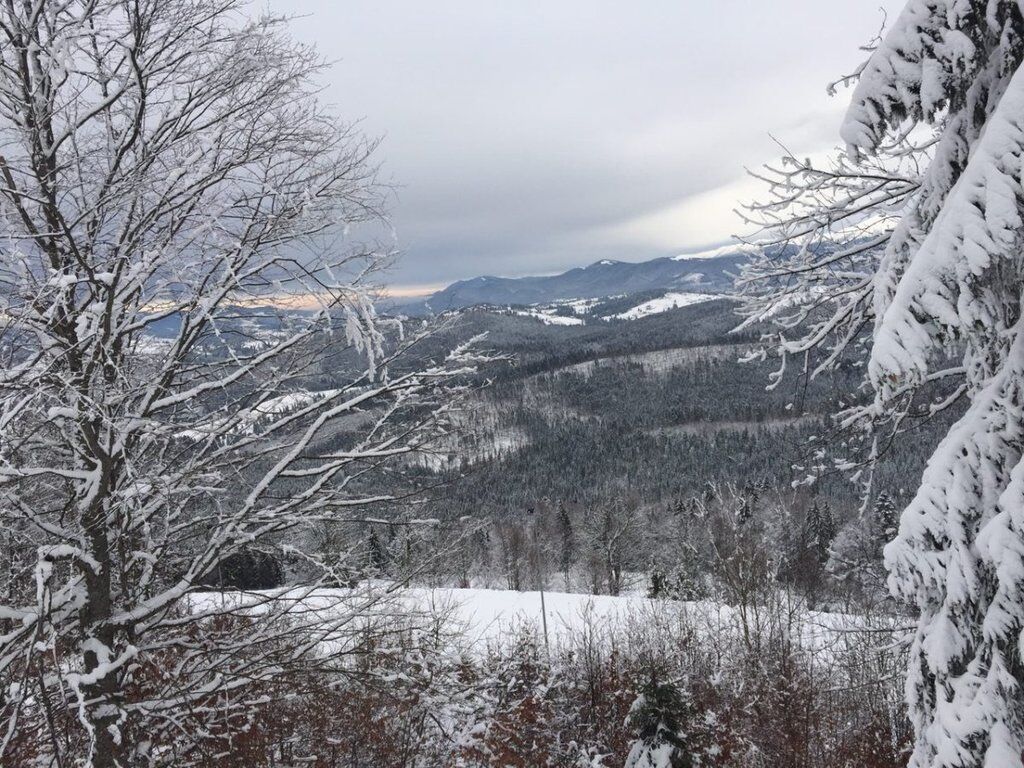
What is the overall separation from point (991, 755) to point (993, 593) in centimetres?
56

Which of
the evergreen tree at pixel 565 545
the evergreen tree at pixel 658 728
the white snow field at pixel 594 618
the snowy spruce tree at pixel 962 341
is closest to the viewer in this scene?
the snowy spruce tree at pixel 962 341

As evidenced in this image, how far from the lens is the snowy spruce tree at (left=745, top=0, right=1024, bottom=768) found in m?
1.84

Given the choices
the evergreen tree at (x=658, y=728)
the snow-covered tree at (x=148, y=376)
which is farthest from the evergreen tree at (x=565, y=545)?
the snow-covered tree at (x=148, y=376)

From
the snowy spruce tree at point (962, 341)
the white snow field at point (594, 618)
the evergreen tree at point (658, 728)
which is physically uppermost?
the snowy spruce tree at point (962, 341)

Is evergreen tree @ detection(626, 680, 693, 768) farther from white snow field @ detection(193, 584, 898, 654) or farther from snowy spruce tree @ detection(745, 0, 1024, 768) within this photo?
snowy spruce tree @ detection(745, 0, 1024, 768)

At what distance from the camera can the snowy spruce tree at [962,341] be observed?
1.84m

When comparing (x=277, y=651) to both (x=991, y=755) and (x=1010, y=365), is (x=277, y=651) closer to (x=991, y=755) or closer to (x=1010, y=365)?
(x=991, y=755)

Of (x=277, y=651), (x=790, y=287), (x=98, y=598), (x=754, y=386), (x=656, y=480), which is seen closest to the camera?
(x=98, y=598)

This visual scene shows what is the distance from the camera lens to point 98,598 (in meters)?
3.51

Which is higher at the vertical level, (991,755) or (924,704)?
(991,755)

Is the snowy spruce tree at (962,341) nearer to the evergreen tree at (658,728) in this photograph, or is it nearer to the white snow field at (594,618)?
the evergreen tree at (658,728)

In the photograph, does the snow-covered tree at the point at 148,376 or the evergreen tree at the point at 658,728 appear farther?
the evergreen tree at the point at 658,728

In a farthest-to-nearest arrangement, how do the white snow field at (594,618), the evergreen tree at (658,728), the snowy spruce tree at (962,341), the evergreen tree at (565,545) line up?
the evergreen tree at (565,545)
the white snow field at (594,618)
the evergreen tree at (658,728)
the snowy spruce tree at (962,341)

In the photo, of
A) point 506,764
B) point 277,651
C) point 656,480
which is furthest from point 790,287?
point 656,480
